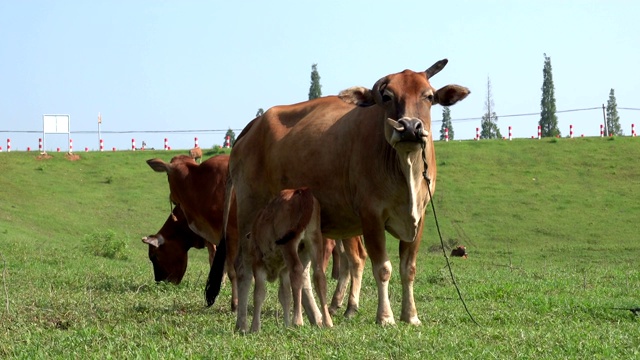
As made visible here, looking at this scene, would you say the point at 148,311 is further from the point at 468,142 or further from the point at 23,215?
the point at 468,142

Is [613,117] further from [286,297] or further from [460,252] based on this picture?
[286,297]

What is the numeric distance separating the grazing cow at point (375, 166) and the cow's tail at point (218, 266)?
0.26 ft

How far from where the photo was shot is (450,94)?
9711mm

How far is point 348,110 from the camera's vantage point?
1083 centimetres

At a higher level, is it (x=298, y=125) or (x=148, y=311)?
(x=298, y=125)

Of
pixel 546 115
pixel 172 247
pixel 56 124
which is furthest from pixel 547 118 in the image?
pixel 172 247

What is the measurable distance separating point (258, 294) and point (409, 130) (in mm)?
1929

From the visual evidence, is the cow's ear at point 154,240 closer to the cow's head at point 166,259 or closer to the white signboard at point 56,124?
the cow's head at point 166,259

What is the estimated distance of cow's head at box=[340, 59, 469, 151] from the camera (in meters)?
8.85

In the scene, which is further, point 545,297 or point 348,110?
point 545,297

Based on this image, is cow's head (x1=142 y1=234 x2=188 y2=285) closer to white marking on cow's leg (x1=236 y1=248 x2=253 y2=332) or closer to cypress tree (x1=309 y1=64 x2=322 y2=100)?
white marking on cow's leg (x1=236 y1=248 x2=253 y2=332)

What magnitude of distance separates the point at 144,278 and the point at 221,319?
5.60m

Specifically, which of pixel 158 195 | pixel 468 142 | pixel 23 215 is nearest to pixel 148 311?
pixel 23 215

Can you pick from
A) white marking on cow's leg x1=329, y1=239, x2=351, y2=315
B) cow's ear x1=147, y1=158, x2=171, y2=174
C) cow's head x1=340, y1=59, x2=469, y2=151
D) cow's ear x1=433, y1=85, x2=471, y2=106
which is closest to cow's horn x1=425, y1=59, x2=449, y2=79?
cow's head x1=340, y1=59, x2=469, y2=151
